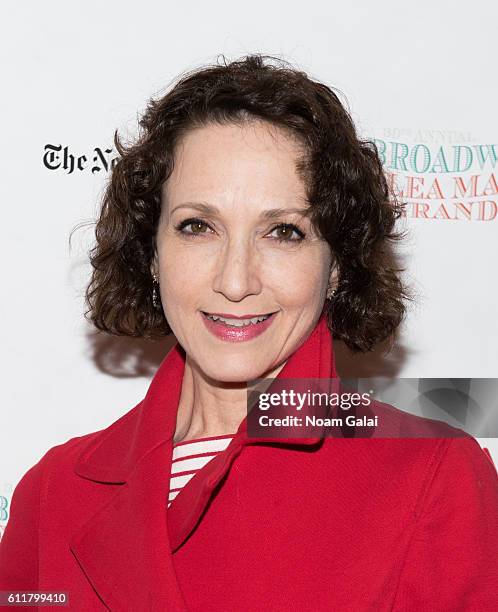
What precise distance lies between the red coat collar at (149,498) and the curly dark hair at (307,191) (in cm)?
14

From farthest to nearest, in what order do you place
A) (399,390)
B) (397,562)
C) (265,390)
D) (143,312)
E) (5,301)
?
(5,301), (143,312), (399,390), (265,390), (397,562)

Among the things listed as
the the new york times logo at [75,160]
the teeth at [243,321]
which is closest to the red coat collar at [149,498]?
the teeth at [243,321]

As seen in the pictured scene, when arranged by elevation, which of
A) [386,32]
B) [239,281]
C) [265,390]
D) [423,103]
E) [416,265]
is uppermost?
[386,32]

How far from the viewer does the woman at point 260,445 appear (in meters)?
1.35

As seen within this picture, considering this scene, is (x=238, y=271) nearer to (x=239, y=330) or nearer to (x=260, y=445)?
(x=239, y=330)

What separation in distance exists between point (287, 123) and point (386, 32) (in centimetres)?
55

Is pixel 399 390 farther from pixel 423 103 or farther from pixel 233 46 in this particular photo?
pixel 233 46

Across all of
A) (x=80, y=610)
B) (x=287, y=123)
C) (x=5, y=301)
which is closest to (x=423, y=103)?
(x=287, y=123)

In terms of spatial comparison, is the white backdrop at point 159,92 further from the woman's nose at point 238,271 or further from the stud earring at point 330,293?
the woman's nose at point 238,271

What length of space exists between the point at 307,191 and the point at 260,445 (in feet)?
1.33

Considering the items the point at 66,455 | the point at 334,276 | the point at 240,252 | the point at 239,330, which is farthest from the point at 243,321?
→ the point at 66,455

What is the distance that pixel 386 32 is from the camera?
6.11 feet

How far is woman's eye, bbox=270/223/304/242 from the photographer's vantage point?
4.62ft

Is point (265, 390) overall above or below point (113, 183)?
below
